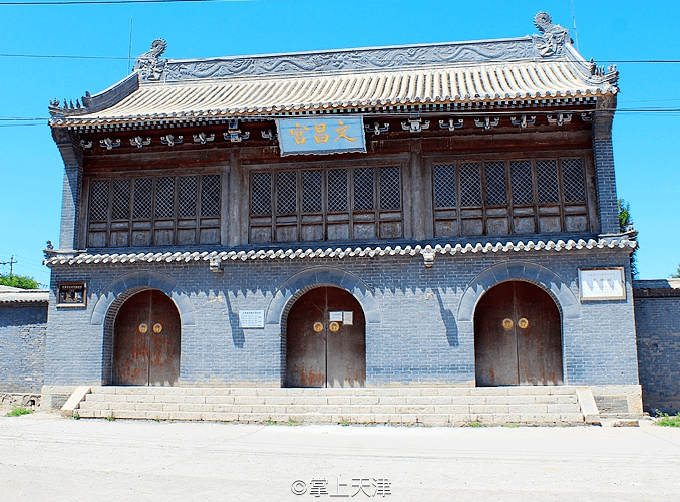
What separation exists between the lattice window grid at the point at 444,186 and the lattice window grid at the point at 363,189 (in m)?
1.27

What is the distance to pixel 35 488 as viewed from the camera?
6.26 meters

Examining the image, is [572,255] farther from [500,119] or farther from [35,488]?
[35,488]

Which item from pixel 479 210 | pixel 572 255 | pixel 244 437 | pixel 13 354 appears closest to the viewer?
pixel 244 437

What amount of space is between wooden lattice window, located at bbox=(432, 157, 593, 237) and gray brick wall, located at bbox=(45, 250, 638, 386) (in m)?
0.75

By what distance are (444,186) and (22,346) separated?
938 cm

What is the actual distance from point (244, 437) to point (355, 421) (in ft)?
7.06

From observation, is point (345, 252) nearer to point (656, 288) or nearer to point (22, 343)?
point (656, 288)

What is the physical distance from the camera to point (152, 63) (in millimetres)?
16125

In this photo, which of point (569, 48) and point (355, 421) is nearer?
point (355, 421)

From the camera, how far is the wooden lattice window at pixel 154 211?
1305 cm

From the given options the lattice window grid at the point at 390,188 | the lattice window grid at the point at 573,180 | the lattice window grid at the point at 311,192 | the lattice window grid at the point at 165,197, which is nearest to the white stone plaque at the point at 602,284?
the lattice window grid at the point at 573,180

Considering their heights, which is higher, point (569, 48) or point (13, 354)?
point (569, 48)

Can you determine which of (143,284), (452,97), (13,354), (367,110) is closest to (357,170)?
(367,110)

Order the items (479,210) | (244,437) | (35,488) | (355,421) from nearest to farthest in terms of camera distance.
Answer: (35,488) → (244,437) → (355,421) → (479,210)
